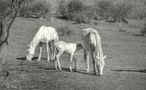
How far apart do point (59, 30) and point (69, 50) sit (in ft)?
51.8

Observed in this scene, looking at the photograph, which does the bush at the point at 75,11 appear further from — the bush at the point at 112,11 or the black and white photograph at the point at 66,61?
the black and white photograph at the point at 66,61

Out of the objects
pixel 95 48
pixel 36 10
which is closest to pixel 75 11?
pixel 36 10

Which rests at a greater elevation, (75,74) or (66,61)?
(75,74)

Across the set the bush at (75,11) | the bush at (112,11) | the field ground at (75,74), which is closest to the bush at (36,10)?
the bush at (75,11)

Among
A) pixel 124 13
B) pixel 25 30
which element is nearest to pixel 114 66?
pixel 25 30

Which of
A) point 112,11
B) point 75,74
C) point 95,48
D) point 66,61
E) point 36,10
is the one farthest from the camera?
point 112,11

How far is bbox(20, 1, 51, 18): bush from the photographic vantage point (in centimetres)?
3963

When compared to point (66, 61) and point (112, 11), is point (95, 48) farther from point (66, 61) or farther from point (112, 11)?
point (112, 11)

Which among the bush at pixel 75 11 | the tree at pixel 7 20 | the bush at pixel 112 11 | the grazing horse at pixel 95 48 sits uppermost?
the tree at pixel 7 20

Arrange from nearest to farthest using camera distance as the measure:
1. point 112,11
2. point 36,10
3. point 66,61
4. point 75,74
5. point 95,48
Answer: point 75,74 → point 95,48 → point 66,61 → point 36,10 → point 112,11

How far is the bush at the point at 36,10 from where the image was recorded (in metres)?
39.6

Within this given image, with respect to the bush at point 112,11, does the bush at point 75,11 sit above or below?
above

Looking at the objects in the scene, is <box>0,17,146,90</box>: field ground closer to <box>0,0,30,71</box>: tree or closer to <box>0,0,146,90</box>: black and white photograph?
<box>0,0,146,90</box>: black and white photograph

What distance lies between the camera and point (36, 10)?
1706 inches
